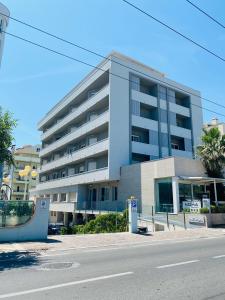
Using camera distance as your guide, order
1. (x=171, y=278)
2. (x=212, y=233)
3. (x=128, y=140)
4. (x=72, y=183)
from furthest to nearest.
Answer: (x=72, y=183), (x=128, y=140), (x=212, y=233), (x=171, y=278)

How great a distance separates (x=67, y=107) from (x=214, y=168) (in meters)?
28.1

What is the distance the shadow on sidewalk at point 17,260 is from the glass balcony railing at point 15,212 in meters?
3.47

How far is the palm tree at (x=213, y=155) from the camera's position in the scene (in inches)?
1041

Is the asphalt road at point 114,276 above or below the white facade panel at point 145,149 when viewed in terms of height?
below

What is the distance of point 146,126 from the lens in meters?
33.8

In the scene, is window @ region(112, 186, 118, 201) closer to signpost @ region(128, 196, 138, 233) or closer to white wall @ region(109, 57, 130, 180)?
white wall @ region(109, 57, 130, 180)

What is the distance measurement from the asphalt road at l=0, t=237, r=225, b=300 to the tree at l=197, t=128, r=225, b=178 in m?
17.8

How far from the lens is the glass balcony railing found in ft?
45.6

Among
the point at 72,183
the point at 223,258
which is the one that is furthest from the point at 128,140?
the point at 223,258

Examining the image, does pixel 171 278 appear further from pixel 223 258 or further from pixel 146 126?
pixel 146 126

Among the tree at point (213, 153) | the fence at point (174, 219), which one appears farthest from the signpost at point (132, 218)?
the tree at point (213, 153)

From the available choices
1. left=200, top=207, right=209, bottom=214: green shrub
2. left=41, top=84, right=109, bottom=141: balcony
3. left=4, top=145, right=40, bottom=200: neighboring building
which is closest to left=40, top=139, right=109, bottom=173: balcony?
left=41, top=84, right=109, bottom=141: balcony

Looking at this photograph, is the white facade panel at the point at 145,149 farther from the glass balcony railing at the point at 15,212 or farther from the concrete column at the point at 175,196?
the glass balcony railing at the point at 15,212

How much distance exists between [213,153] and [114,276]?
2214 cm
